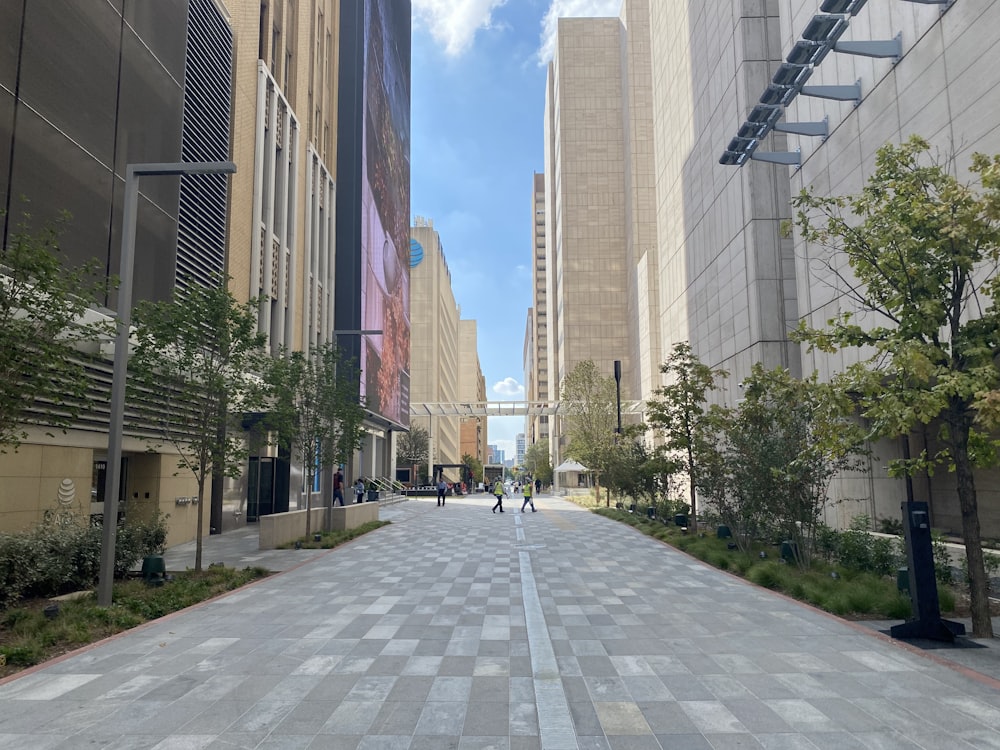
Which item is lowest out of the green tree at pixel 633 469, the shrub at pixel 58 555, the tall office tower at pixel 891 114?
the shrub at pixel 58 555

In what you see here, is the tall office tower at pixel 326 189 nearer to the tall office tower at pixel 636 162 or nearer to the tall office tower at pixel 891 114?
the tall office tower at pixel 891 114

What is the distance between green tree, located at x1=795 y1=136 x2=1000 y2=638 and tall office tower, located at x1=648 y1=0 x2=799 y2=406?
15.9 m

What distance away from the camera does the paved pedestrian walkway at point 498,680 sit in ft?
16.9

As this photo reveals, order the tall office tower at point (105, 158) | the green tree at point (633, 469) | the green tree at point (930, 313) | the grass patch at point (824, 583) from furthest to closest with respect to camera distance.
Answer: the green tree at point (633, 469), the tall office tower at point (105, 158), the grass patch at point (824, 583), the green tree at point (930, 313)

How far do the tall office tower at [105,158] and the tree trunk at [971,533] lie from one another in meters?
11.7

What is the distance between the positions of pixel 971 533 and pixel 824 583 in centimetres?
304

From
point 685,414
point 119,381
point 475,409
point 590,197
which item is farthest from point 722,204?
point 590,197

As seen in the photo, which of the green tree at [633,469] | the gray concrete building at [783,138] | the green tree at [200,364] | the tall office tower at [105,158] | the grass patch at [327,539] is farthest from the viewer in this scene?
the green tree at [633,469]

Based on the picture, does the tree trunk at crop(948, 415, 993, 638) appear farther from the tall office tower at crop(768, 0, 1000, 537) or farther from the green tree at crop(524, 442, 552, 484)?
the green tree at crop(524, 442, 552, 484)

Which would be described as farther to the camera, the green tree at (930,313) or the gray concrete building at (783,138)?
the gray concrete building at (783,138)

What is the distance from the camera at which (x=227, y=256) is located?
22.1 m

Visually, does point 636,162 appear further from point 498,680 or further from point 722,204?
point 498,680

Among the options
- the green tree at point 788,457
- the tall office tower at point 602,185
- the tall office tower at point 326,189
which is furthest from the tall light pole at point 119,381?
the tall office tower at point 602,185

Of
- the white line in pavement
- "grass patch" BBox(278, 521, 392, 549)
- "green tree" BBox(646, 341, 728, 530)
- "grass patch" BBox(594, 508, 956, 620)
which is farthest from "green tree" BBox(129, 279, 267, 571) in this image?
"green tree" BBox(646, 341, 728, 530)
